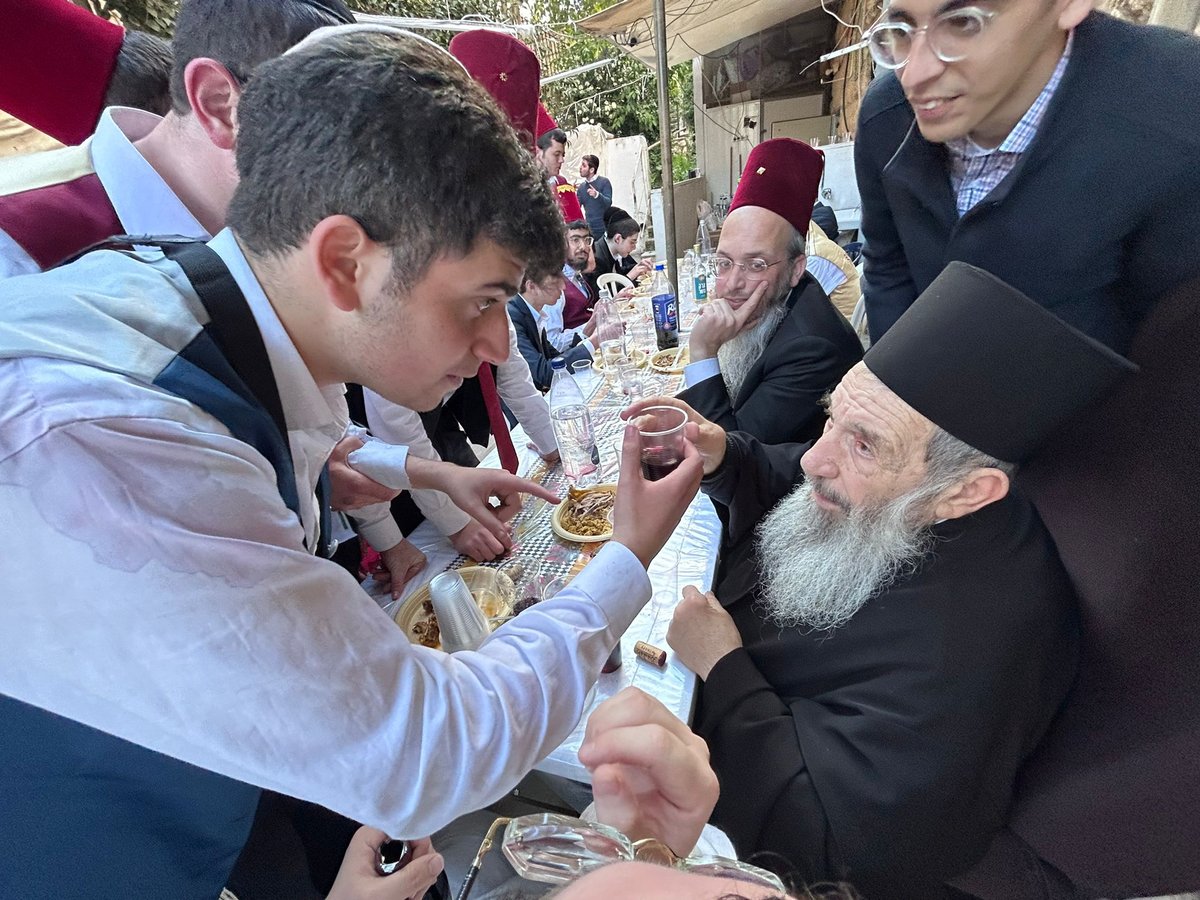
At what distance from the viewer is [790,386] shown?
8.60 feet

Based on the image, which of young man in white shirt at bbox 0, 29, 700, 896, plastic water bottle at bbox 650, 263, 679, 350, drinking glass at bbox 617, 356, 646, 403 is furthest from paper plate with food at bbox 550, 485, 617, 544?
plastic water bottle at bbox 650, 263, 679, 350

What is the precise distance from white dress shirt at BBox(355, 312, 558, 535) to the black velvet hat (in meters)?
1.03

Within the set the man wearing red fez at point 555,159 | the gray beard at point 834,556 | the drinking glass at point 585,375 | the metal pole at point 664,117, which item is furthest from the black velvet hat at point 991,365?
the man wearing red fez at point 555,159

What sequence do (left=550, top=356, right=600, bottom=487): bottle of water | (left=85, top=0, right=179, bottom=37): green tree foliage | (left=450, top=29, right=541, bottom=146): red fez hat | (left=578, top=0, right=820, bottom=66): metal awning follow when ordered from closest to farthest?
1. (left=550, top=356, right=600, bottom=487): bottle of water
2. (left=450, top=29, right=541, bottom=146): red fez hat
3. (left=85, top=0, right=179, bottom=37): green tree foliage
4. (left=578, top=0, right=820, bottom=66): metal awning

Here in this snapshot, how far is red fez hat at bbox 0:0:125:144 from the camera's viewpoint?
1.44 meters

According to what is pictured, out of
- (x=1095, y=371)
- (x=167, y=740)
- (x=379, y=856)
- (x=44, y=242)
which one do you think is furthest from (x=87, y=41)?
(x=1095, y=371)

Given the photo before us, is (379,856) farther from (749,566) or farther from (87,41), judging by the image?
(87,41)

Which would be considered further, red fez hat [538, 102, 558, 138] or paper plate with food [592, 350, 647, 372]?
red fez hat [538, 102, 558, 138]

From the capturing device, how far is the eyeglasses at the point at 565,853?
0.70 metres

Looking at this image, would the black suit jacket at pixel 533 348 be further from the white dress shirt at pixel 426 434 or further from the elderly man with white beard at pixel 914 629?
the elderly man with white beard at pixel 914 629

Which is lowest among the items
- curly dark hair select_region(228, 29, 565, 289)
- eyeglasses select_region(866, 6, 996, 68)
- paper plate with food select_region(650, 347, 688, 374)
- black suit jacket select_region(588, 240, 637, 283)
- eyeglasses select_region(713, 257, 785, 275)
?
black suit jacket select_region(588, 240, 637, 283)

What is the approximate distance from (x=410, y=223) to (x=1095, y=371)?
4.36 feet

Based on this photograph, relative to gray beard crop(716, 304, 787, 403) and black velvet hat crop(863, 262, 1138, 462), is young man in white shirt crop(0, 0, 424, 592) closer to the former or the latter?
black velvet hat crop(863, 262, 1138, 462)

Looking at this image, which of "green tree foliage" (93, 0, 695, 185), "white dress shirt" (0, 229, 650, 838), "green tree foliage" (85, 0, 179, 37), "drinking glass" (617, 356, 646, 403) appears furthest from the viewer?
"green tree foliage" (93, 0, 695, 185)
